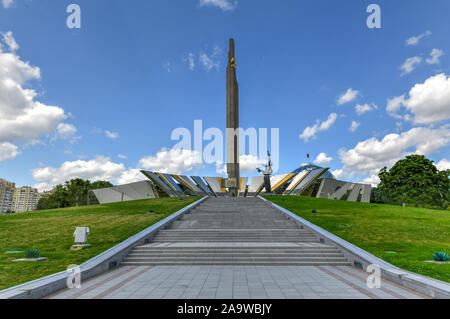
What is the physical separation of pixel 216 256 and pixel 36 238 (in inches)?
312

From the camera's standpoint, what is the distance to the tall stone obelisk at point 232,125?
139 feet

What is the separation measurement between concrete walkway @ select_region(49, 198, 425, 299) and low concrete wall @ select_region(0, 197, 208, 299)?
26cm

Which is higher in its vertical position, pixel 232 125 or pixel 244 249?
pixel 232 125

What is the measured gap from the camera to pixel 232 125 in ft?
144

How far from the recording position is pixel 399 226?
11.9m

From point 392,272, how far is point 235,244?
5161 millimetres

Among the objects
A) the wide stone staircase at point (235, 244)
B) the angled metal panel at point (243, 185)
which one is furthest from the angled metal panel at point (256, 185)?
the wide stone staircase at point (235, 244)

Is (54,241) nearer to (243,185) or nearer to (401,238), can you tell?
(401,238)

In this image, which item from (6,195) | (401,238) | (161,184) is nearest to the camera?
(401,238)

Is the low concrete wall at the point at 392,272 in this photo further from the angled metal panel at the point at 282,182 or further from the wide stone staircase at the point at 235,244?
the angled metal panel at the point at 282,182

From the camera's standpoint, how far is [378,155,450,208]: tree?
3044cm

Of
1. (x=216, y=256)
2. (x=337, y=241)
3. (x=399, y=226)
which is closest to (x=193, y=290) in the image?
(x=216, y=256)

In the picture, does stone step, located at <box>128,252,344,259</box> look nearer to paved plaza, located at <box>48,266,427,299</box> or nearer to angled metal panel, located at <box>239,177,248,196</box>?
paved plaza, located at <box>48,266,427,299</box>

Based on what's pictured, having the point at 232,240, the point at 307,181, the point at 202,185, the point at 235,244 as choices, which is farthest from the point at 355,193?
the point at 235,244
